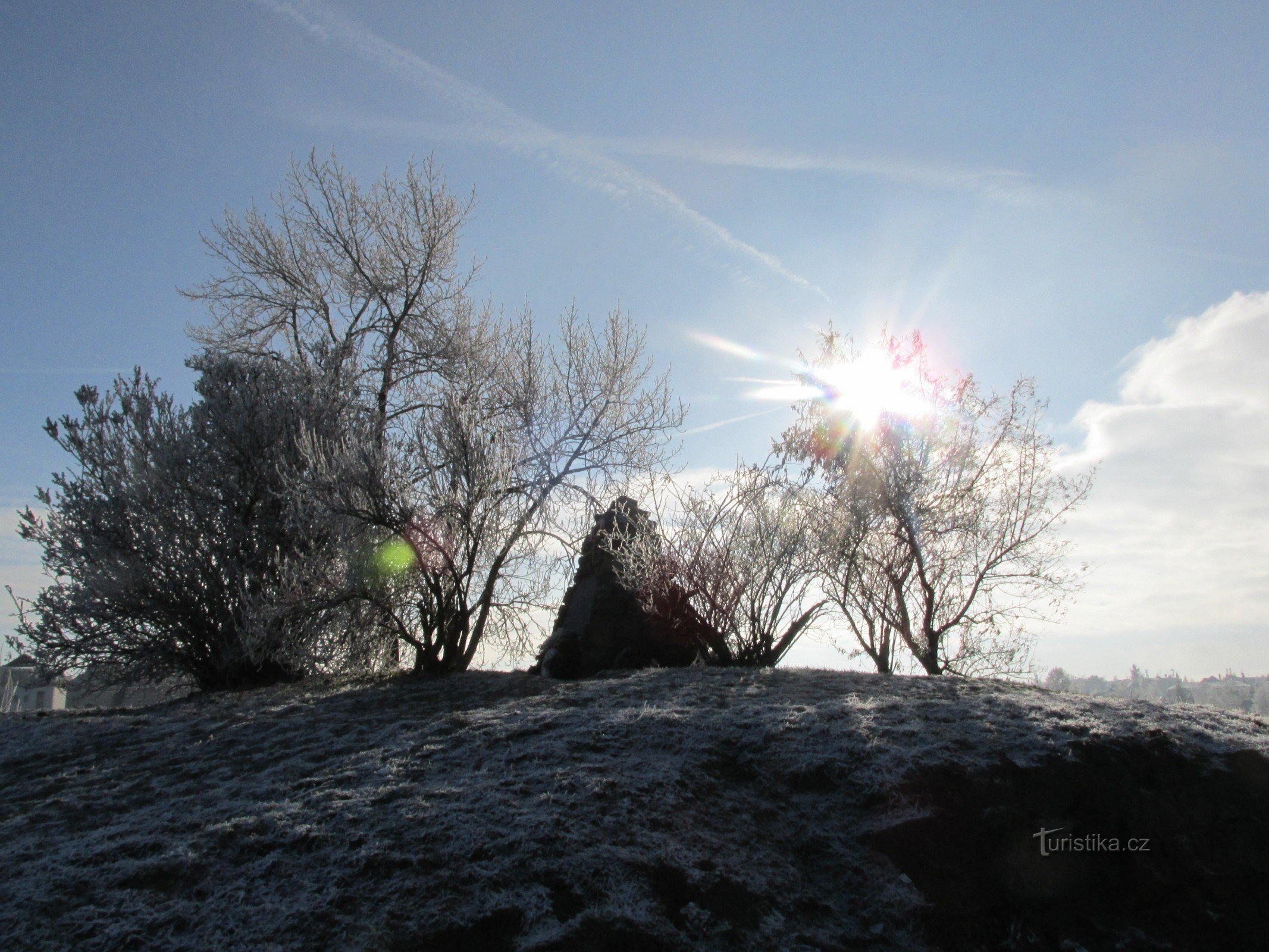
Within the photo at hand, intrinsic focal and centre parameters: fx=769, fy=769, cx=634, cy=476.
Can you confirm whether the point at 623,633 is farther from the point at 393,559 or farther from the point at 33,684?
the point at 33,684

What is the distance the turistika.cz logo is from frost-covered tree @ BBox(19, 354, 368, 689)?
5.78 m

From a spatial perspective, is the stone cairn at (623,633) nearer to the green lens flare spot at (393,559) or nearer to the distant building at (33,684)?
the green lens flare spot at (393,559)

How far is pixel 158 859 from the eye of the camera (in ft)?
9.17

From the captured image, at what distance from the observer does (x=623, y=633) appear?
23.5ft

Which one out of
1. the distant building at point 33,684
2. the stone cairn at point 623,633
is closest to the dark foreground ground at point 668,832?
the stone cairn at point 623,633

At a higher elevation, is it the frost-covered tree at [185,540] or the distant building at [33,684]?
the frost-covered tree at [185,540]

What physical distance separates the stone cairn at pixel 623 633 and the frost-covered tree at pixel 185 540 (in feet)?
7.40

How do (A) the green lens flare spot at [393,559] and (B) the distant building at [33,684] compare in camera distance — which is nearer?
(A) the green lens flare spot at [393,559]

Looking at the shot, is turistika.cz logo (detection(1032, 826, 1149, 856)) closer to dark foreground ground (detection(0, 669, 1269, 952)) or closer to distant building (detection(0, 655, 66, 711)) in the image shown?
dark foreground ground (detection(0, 669, 1269, 952))

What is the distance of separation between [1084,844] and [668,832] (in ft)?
5.82

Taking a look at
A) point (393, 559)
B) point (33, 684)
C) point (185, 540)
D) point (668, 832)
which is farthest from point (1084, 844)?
point (33, 684)

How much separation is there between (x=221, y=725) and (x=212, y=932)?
9.53ft

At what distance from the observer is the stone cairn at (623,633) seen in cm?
697

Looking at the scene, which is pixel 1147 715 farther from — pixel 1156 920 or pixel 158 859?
pixel 158 859
